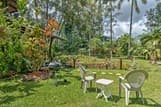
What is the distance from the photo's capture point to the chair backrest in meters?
8.24

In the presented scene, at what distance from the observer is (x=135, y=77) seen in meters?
8.31

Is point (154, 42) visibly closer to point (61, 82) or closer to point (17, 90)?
point (61, 82)

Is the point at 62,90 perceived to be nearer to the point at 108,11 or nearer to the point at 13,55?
the point at 13,55

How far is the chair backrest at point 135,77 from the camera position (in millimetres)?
8242

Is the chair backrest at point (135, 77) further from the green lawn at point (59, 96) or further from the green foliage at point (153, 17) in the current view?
the green foliage at point (153, 17)

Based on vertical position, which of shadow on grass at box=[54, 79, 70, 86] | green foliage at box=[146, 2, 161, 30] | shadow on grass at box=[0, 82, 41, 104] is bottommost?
shadow on grass at box=[0, 82, 41, 104]

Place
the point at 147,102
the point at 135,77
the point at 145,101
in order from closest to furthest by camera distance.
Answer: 1. the point at 135,77
2. the point at 147,102
3. the point at 145,101

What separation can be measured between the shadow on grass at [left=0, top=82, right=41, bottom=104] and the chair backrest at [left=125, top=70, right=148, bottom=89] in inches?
152

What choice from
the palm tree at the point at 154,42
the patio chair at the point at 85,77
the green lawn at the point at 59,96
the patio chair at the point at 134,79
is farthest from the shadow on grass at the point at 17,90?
the palm tree at the point at 154,42

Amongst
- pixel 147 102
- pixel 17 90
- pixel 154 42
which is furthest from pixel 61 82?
pixel 154 42

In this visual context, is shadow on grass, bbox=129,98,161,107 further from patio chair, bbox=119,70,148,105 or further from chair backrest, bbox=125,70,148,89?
chair backrest, bbox=125,70,148,89

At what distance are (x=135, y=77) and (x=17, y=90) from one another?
16.1 ft

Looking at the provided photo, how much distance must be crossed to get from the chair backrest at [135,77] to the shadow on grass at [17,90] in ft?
12.7

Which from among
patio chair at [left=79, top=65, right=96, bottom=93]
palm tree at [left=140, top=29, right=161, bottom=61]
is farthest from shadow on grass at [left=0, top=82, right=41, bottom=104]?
palm tree at [left=140, top=29, right=161, bottom=61]
